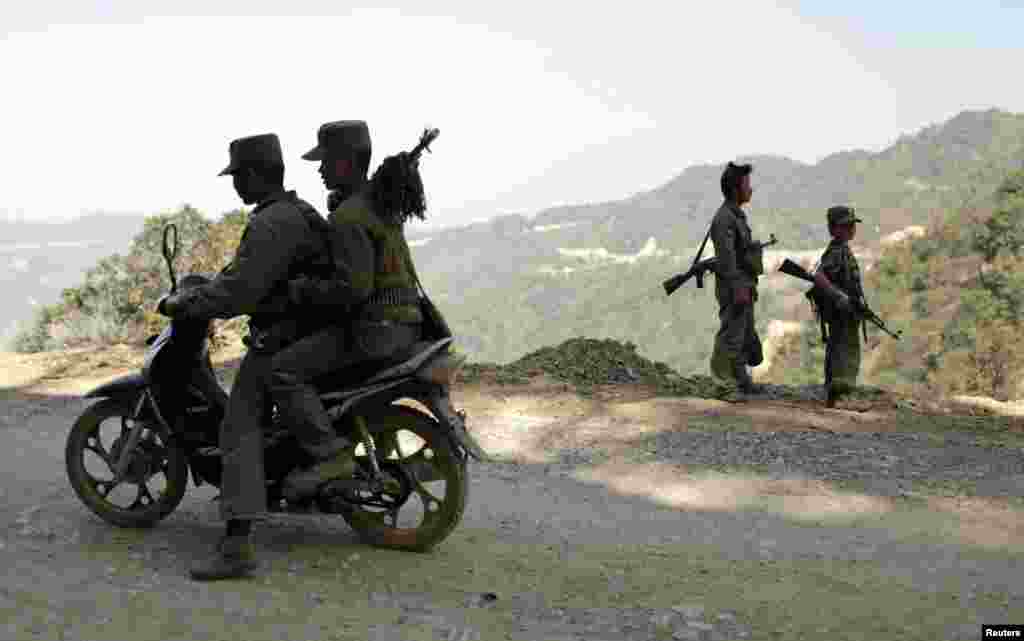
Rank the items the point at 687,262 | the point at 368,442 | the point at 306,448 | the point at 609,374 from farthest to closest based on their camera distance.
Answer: the point at 687,262
the point at 609,374
the point at 368,442
the point at 306,448

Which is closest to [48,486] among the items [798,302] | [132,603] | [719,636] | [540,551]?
[132,603]

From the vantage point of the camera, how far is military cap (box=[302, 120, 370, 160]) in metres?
5.01

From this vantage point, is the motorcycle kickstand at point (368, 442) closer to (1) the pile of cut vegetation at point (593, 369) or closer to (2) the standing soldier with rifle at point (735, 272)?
(2) the standing soldier with rifle at point (735, 272)

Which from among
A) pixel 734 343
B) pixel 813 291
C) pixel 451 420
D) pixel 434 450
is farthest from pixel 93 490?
pixel 813 291

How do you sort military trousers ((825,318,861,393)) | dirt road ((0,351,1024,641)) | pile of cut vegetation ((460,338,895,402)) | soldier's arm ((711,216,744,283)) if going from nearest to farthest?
dirt road ((0,351,1024,641))
military trousers ((825,318,861,393))
soldier's arm ((711,216,744,283))
pile of cut vegetation ((460,338,895,402))

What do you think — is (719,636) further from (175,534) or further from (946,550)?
(175,534)

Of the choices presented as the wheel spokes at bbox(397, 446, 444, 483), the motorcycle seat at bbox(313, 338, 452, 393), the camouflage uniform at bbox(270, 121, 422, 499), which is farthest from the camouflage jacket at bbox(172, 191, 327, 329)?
the wheel spokes at bbox(397, 446, 444, 483)

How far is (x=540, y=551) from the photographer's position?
559 cm

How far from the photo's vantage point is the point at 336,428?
205 inches

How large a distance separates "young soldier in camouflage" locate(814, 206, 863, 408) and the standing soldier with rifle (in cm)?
68

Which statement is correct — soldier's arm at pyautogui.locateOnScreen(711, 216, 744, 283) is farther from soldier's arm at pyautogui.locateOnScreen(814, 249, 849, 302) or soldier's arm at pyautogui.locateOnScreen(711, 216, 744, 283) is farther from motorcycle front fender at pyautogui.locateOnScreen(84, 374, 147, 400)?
motorcycle front fender at pyautogui.locateOnScreen(84, 374, 147, 400)

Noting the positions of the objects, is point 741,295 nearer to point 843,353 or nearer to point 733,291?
point 733,291

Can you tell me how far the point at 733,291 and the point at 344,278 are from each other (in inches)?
250

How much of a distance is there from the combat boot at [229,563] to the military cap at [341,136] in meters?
1.89
